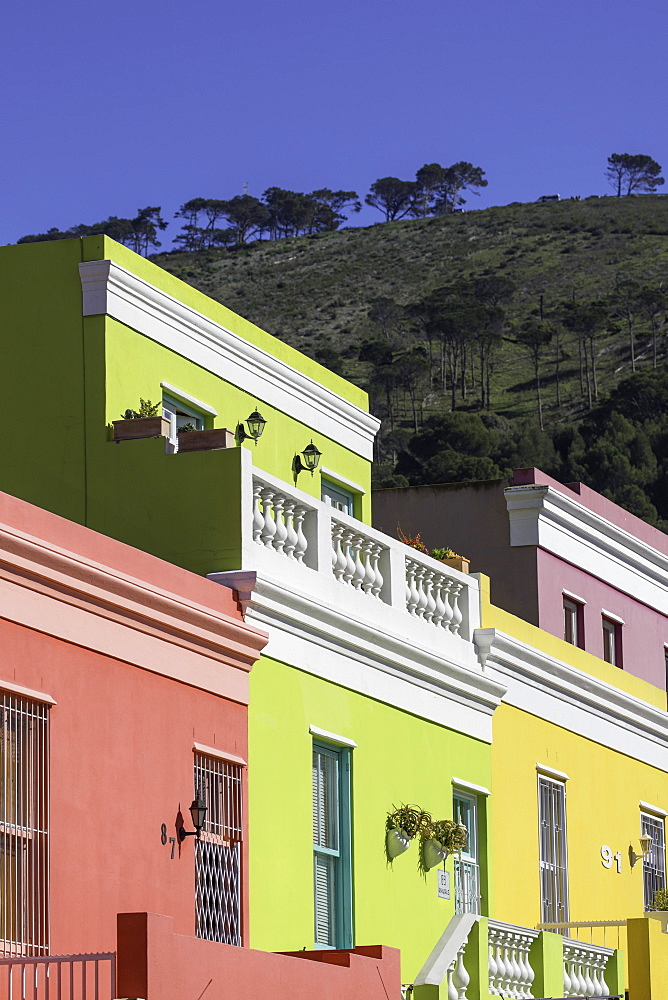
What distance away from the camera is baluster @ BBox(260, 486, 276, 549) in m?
15.3

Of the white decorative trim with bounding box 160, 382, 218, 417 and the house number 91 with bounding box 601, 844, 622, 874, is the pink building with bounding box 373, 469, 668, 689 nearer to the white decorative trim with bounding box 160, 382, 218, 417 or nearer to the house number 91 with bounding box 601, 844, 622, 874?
the house number 91 with bounding box 601, 844, 622, 874

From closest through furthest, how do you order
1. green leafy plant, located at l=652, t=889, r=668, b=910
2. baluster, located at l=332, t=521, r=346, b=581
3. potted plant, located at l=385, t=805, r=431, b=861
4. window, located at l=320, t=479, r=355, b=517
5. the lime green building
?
the lime green building < baluster, located at l=332, t=521, r=346, b=581 < potted plant, located at l=385, t=805, r=431, b=861 < window, located at l=320, t=479, r=355, b=517 < green leafy plant, located at l=652, t=889, r=668, b=910

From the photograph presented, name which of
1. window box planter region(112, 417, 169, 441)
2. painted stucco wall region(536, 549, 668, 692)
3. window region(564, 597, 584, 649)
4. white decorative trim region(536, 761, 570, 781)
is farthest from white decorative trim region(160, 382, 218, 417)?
window region(564, 597, 584, 649)

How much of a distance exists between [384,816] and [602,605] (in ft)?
32.4

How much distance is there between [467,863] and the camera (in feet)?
59.5

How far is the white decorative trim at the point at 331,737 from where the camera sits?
1552cm

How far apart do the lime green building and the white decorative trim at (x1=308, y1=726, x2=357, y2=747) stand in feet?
0.06

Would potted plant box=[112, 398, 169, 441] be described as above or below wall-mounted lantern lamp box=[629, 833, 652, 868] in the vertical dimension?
above

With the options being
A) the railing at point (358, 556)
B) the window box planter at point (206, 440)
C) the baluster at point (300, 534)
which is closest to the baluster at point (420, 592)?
the railing at point (358, 556)

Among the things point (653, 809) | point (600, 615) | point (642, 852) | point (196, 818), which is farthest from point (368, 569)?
point (600, 615)

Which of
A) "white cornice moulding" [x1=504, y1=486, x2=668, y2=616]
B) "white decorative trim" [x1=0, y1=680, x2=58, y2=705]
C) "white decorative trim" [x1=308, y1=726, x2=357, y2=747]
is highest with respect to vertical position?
"white cornice moulding" [x1=504, y1=486, x2=668, y2=616]

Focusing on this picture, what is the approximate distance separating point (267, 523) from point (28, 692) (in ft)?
11.5

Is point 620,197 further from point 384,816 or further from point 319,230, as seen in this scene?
point 384,816

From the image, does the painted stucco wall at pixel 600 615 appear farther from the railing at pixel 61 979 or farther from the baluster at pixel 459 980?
the railing at pixel 61 979
